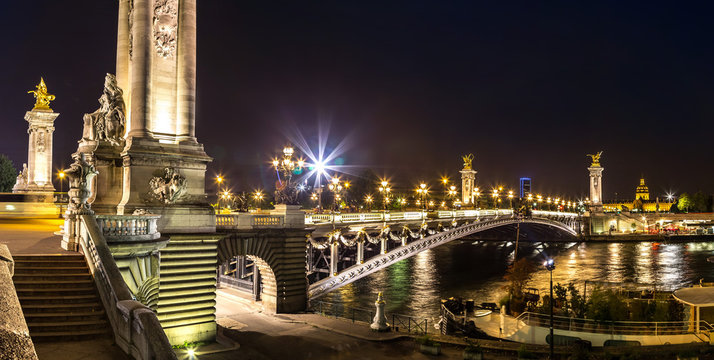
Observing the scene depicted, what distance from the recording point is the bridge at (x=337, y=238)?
26.8 meters

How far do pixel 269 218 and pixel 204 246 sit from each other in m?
5.68

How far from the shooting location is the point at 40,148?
42.2m

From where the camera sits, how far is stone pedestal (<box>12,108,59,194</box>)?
1647 inches

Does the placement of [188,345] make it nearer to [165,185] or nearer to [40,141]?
[165,185]

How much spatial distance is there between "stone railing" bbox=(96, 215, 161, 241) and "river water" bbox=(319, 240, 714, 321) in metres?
25.4

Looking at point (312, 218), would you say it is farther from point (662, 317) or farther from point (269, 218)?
point (662, 317)

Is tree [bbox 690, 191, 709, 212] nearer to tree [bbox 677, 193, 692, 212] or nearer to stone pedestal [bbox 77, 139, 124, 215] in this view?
tree [bbox 677, 193, 692, 212]

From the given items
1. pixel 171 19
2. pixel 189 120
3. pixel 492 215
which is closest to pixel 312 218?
pixel 189 120

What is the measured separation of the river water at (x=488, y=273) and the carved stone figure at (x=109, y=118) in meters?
24.3

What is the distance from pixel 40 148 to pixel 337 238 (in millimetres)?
25653

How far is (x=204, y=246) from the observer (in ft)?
74.0

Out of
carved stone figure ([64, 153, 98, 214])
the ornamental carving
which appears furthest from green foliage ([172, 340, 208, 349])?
the ornamental carving

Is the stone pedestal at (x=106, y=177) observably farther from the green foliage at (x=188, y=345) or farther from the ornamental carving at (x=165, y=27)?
the green foliage at (x=188, y=345)

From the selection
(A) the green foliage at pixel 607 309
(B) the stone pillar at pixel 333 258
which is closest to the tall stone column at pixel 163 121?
(B) the stone pillar at pixel 333 258
